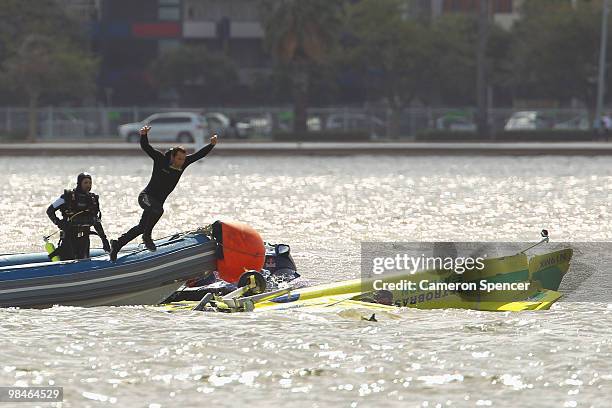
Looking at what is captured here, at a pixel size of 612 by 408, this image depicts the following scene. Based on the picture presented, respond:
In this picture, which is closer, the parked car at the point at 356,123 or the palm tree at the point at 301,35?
the palm tree at the point at 301,35

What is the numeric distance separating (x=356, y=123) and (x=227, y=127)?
23.1ft

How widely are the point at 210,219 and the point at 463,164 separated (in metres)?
23.7

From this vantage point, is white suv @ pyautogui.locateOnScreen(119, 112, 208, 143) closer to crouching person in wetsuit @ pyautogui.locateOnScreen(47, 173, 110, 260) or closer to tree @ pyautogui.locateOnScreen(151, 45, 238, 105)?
tree @ pyautogui.locateOnScreen(151, 45, 238, 105)

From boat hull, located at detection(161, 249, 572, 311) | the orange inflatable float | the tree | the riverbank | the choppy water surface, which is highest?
the tree

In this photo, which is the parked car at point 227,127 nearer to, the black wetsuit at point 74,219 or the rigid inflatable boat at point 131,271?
the black wetsuit at point 74,219

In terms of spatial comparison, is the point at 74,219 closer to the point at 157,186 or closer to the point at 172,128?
the point at 157,186

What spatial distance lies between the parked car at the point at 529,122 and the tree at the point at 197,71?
64.2ft

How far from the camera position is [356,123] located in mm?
73500

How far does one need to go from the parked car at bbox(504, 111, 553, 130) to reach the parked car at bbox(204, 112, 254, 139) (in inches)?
530

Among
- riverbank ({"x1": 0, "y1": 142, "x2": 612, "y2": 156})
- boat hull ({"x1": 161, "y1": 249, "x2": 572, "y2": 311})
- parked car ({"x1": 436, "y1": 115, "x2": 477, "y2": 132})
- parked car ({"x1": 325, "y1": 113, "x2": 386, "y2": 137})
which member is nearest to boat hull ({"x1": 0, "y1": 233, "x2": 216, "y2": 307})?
boat hull ({"x1": 161, "y1": 249, "x2": 572, "y2": 311})

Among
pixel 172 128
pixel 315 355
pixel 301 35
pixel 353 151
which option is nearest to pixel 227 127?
pixel 172 128

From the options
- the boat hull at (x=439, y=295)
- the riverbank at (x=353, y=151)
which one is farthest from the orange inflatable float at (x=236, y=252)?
the riverbank at (x=353, y=151)

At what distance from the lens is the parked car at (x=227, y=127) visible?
71.5m

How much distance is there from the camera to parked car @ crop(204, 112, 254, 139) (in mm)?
71500
